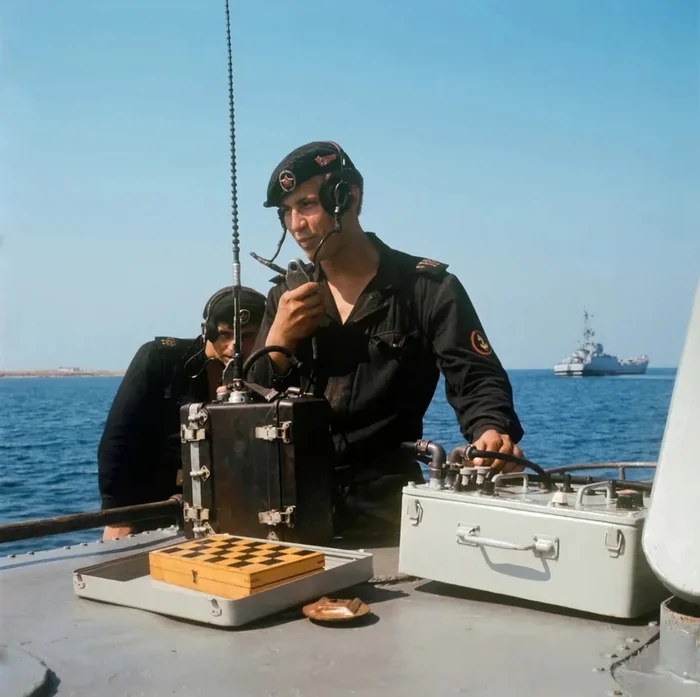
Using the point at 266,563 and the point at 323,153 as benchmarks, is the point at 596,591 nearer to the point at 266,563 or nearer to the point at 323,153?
the point at 266,563

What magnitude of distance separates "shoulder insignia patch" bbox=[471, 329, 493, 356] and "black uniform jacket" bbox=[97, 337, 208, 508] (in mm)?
1614

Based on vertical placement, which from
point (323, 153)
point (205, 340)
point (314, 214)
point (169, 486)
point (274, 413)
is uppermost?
point (323, 153)

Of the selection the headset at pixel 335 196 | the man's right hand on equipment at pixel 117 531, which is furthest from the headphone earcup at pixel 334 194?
the man's right hand on equipment at pixel 117 531

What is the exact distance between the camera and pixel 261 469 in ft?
8.19

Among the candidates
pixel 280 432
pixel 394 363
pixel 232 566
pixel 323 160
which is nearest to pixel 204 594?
pixel 232 566

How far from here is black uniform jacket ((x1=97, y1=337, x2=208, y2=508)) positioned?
13.4 feet

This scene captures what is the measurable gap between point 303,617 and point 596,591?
0.63 meters

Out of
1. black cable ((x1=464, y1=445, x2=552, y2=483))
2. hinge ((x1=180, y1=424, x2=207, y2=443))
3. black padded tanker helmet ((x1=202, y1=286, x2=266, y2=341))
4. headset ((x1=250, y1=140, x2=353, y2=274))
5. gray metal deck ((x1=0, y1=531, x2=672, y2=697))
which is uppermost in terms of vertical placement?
headset ((x1=250, y1=140, x2=353, y2=274))

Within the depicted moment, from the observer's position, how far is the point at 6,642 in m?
1.83

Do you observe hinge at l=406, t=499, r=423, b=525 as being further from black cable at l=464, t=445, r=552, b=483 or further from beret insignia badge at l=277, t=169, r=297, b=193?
beret insignia badge at l=277, t=169, r=297, b=193

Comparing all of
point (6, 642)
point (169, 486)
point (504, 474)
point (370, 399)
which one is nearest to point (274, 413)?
point (370, 399)

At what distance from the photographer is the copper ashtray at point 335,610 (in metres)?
1.84

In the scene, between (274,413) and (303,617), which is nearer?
(303,617)

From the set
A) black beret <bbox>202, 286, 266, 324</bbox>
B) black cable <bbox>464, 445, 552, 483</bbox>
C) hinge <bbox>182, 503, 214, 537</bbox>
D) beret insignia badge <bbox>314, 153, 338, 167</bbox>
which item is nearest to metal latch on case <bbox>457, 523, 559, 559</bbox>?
black cable <bbox>464, 445, 552, 483</bbox>
